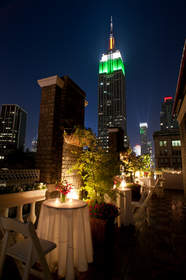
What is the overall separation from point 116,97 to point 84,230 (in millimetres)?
94808

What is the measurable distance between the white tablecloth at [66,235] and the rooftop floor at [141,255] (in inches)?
8.1

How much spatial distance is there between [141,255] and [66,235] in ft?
4.27

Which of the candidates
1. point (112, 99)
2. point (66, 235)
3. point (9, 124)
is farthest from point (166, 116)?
point (66, 235)

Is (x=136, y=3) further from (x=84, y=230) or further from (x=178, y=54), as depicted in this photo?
(x=84, y=230)

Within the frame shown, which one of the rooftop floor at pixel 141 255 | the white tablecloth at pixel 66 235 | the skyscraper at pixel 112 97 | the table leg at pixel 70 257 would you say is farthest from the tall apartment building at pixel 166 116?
the table leg at pixel 70 257

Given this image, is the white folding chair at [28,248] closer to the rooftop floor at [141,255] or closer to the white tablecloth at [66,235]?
the white tablecloth at [66,235]

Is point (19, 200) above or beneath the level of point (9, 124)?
beneath

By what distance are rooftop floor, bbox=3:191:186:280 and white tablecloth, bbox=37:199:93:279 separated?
0.21 meters

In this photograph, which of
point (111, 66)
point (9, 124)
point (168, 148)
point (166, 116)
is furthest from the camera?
point (166, 116)

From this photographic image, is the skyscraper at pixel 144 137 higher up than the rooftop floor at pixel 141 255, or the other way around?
the skyscraper at pixel 144 137

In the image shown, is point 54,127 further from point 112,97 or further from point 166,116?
point 166,116

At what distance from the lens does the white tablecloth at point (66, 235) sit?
5.53 ft

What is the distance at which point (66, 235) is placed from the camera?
1.74 m

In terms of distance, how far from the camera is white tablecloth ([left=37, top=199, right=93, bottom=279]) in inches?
66.4
